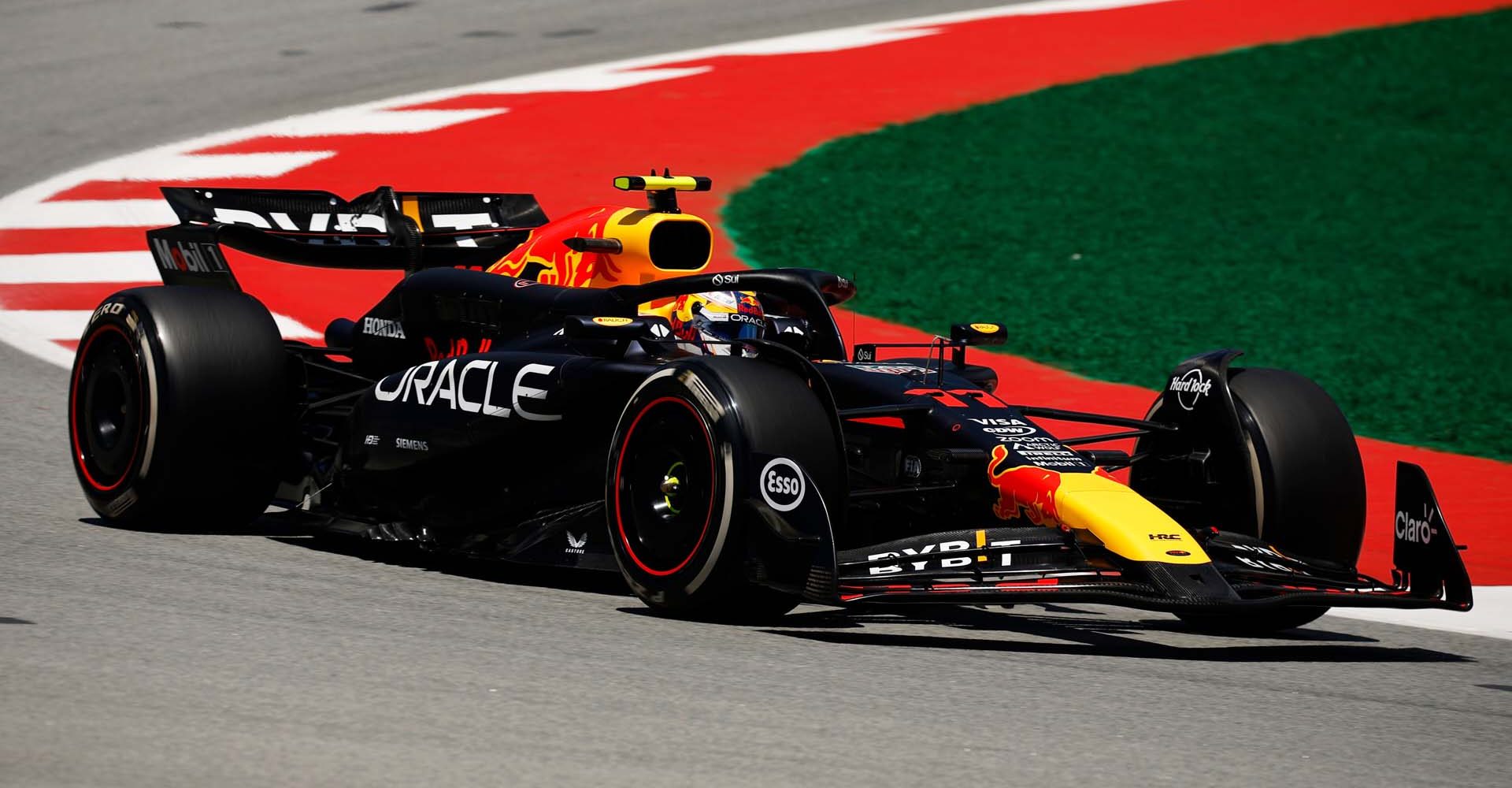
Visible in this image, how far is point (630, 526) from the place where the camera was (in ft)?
21.7

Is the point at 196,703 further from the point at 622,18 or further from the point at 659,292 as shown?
the point at 622,18

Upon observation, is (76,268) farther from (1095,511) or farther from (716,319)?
(1095,511)

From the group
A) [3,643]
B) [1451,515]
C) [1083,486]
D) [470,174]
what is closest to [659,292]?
[1083,486]

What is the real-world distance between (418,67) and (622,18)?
10.9 ft

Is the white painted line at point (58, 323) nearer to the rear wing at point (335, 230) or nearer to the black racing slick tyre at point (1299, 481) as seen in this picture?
the rear wing at point (335, 230)

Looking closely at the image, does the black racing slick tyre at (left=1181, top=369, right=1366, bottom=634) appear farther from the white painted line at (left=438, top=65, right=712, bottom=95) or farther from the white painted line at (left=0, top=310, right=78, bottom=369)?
the white painted line at (left=438, top=65, right=712, bottom=95)

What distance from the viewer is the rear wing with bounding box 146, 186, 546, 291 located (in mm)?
8891

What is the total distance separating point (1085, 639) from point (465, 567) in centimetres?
238

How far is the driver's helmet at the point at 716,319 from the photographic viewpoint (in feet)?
24.7

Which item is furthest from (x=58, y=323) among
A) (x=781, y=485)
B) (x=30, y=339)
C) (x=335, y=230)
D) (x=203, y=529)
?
(x=781, y=485)

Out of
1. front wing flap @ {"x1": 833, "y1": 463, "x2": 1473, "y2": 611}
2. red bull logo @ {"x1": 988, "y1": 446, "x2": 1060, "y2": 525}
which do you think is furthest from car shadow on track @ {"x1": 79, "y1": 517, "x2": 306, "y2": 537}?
red bull logo @ {"x1": 988, "y1": 446, "x2": 1060, "y2": 525}

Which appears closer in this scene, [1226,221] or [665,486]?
[665,486]

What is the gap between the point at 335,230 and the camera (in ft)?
30.5

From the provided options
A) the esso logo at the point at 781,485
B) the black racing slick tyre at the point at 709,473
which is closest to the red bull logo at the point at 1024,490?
the black racing slick tyre at the point at 709,473
